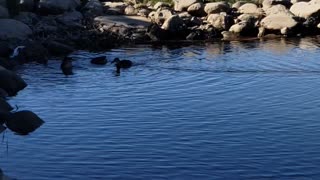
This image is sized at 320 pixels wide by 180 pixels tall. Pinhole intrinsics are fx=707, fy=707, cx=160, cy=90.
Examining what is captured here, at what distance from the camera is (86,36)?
31.9 metres

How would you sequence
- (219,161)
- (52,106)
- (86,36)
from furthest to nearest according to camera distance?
(86,36)
(52,106)
(219,161)

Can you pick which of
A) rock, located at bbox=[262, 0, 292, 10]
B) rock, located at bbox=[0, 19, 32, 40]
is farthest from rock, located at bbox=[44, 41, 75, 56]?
rock, located at bbox=[262, 0, 292, 10]

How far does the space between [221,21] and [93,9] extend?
7.12 m

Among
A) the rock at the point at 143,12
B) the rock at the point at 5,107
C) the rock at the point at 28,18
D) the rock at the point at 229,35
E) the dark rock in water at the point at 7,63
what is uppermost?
the rock at the point at 28,18

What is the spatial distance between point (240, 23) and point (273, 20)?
5.34ft

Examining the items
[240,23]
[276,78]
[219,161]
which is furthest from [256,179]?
[240,23]

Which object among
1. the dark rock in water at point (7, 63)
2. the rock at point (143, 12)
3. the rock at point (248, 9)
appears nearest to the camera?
the dark rock in water at point (7, 63)

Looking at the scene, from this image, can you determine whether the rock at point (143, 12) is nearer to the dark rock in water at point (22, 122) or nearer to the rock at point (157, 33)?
the rock at point (157, 33)

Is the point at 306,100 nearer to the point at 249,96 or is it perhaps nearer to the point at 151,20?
the point at 249,96

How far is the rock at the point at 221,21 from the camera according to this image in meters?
34.8

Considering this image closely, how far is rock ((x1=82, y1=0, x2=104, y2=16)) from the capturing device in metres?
37.0

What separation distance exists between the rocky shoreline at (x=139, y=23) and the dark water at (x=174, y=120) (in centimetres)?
381

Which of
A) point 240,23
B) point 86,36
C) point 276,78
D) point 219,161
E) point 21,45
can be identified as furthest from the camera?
point 240,23

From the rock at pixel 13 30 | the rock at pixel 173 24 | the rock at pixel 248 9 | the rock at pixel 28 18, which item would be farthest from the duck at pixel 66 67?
the rock at pixel 248 9
